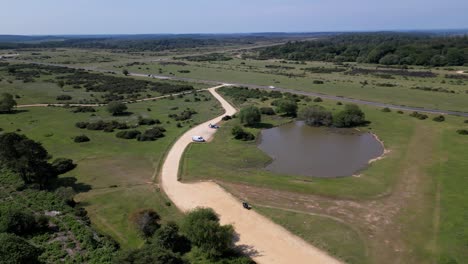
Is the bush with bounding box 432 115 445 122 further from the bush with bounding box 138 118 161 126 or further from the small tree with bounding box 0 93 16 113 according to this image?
the small tree with bounding box 0 93 16 113

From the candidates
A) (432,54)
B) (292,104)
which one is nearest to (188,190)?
(292,104)

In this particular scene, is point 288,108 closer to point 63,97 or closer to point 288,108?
point 288,108

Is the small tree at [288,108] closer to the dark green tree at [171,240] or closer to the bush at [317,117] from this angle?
the bush at [317,117]

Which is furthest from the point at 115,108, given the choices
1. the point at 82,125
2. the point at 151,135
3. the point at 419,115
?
the point at 419,115

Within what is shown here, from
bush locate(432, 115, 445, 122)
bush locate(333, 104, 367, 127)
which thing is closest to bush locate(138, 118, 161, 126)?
bush locate(333, 104, 367, 127)

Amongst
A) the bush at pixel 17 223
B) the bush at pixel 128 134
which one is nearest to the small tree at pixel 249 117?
the bush at pixel 128 134

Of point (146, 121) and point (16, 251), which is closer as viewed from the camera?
point (16, 251)

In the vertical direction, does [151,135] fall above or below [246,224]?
above
